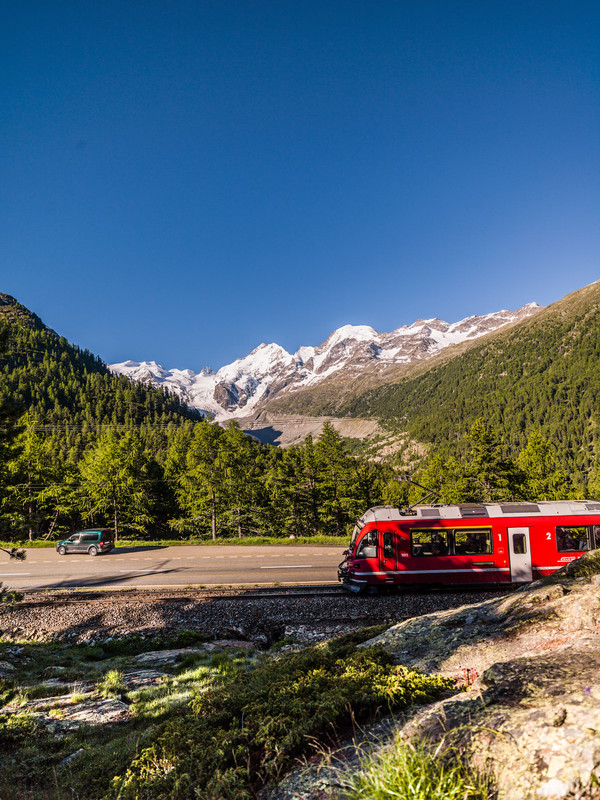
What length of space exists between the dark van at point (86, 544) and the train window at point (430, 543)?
76.8 ft

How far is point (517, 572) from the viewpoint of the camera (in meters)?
16.7

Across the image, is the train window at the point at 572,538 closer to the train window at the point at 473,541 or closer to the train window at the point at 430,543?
the train window at the point at 473,541

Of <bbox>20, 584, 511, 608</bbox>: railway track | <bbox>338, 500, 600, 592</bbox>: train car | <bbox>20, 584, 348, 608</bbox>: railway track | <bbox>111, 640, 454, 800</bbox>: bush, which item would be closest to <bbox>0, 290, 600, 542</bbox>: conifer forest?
<bbox>20, 584, 348, 608</bbox>: railway track

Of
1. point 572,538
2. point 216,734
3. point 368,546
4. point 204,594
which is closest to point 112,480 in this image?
point 204,594

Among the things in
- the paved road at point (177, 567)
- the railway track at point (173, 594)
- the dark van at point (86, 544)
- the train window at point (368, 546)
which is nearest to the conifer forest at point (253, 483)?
the dark van at point (86, 544)

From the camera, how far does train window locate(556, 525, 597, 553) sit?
54.8 ft

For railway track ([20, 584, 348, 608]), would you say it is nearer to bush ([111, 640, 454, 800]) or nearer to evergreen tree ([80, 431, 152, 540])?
bush ([111, 640, 454, 800])

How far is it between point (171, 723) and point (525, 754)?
3.47m

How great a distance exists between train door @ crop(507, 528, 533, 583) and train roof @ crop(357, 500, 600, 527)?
2.50 feet

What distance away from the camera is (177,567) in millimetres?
24953

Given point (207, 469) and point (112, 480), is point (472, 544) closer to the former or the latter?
point (207, 469)

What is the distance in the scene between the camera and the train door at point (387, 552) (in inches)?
655

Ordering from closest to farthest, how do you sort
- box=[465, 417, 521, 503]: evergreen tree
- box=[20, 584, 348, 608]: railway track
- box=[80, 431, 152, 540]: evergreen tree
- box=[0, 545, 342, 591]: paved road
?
1. box=[20, 584, 348, 608]: railway track
2. box=[0, 545, 342, 591]: paved road
3. box=[465, 417, 521, 503]: evergreen tree
4. box=[80, 431, 152, 540]: evergreen tree

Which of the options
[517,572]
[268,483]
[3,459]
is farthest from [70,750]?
[268,483]
